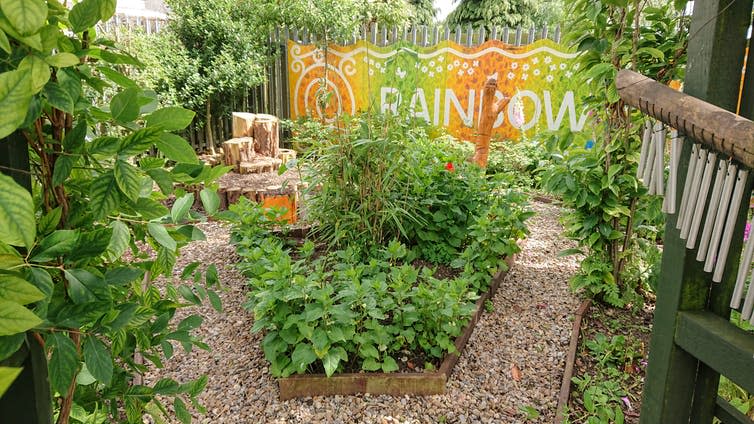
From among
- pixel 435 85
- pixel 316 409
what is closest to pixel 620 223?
pixel 316 409

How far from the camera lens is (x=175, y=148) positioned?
0.82 m

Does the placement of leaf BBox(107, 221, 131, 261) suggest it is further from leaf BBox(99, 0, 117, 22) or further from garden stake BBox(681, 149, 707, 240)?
garden stake BBox(681, 149, 707, 240)

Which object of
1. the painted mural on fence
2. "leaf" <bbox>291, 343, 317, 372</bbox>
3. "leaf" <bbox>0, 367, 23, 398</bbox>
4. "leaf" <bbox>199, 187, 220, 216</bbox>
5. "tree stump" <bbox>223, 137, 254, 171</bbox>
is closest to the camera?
"leaf" <bbox>0, 367, 23, 398</bbox>

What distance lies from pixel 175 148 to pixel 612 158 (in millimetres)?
2657

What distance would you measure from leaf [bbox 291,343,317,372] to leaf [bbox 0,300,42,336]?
178cm

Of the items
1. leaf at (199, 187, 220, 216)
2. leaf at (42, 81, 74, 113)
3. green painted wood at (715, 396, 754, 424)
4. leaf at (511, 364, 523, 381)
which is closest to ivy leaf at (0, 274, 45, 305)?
leaf at (42, 81, 74, 113)

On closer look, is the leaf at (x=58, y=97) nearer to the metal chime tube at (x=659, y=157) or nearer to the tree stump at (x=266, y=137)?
the metal chime tube at (x=659, y=157)

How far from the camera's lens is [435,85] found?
7.68m

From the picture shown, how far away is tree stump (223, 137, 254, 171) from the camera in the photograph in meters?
6.02

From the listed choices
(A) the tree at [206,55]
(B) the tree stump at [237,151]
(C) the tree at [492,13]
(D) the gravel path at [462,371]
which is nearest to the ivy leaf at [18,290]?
(D) the gravel path at [462,371]

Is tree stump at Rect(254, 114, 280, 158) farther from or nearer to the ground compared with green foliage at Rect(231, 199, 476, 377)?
farther from the ground

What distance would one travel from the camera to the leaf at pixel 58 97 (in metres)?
0.67

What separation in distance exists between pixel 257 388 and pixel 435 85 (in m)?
6.06

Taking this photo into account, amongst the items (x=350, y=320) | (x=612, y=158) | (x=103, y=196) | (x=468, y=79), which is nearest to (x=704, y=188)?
(x=103, y=196)
